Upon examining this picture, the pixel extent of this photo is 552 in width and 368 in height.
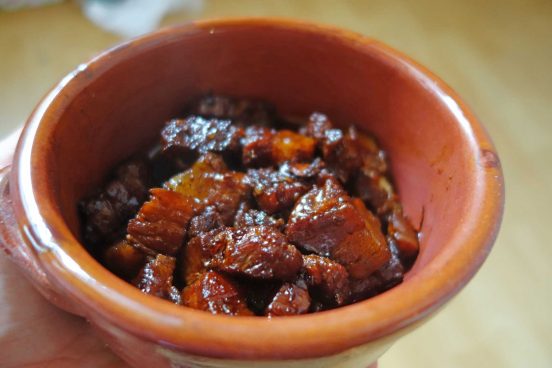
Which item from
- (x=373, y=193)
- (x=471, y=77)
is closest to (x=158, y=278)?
(x=373, y=193)

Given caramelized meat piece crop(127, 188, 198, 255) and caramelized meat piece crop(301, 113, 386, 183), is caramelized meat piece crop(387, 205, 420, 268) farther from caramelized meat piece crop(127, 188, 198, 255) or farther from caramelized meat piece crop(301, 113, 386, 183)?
caramelized meat piece crop(127, 188, 198, 255)

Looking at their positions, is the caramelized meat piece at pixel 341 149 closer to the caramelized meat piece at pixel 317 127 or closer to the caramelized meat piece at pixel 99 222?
the caramelized meat piece at pixel 317 127

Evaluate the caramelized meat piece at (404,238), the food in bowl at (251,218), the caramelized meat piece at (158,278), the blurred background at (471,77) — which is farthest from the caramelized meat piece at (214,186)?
the blurred background at (471,77)

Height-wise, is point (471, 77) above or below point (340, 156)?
below

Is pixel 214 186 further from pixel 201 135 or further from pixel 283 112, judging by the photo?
pixel 283 112

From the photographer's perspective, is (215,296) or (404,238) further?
(404,238)

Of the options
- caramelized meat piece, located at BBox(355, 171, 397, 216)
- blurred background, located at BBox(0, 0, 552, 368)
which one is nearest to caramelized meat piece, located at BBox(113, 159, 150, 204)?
caramelized meat piece, located at BBox(355, 171, 397, 216)

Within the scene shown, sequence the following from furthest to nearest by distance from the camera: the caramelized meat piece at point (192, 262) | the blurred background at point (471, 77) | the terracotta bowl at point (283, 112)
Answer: the blurred background at point (471, 77), the caramelized meat piece at point (192, 262), the terracotta bowl at point (283, 112)
